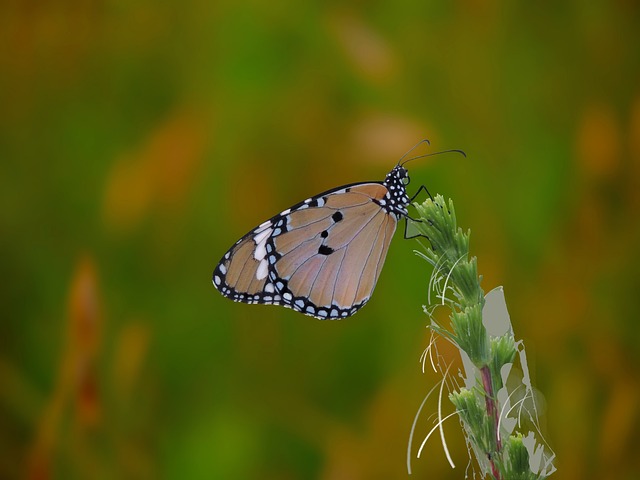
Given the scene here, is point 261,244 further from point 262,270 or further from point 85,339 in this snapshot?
point 85,339

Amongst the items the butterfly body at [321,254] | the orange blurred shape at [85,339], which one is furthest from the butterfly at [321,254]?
the orange blurred shape at [85,339]

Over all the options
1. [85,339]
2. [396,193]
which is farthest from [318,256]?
[85,339]

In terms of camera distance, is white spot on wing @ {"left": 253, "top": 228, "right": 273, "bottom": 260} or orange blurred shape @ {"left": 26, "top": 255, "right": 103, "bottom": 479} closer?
white spot on wing @ {"left": 253, "top": 228, "right": 273, "bottom": 260}

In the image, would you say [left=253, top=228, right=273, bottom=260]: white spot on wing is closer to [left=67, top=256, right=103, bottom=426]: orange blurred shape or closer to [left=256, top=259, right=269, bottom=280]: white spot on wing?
[left=256, top=259, right=269, bottom=280]: white spot on wing

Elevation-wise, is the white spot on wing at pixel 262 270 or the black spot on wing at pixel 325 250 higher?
the black spot on wing at pixel 325 250

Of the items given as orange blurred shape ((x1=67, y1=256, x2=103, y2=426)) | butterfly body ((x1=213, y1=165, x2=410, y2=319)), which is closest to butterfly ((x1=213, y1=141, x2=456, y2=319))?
butterfly body ((x1=213, y1=165, x2=410, y2=319))

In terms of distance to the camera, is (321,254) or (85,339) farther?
(85,339)

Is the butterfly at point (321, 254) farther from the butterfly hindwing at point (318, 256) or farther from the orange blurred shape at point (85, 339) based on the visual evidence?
the orange blurred shape at point (85, 339)

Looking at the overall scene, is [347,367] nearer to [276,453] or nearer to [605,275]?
[276,453]
